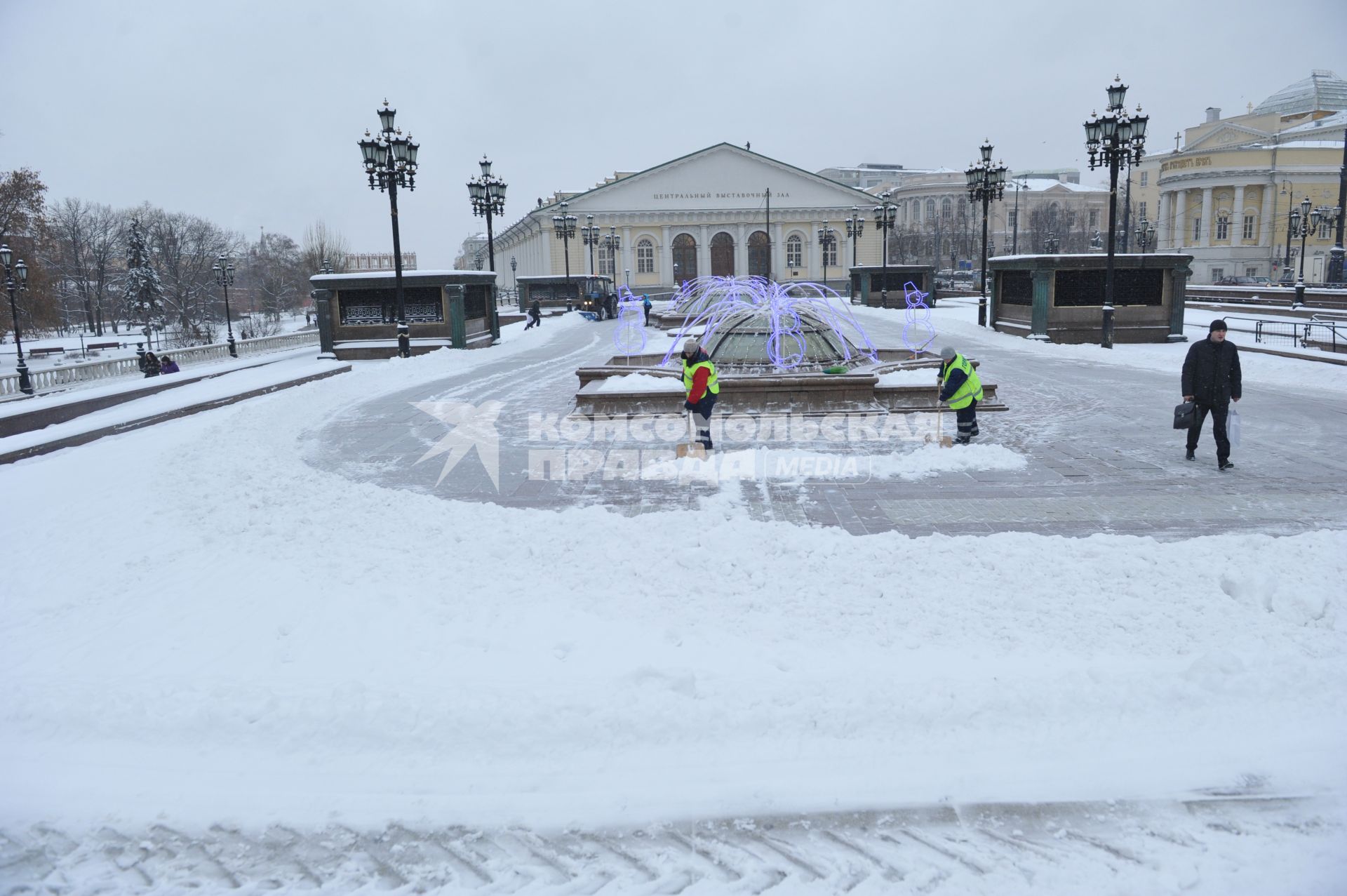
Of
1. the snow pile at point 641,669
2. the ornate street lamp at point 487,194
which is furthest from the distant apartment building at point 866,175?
the snow pile at point 641,669

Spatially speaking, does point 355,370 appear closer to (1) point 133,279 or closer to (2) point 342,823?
(2) point 342,823

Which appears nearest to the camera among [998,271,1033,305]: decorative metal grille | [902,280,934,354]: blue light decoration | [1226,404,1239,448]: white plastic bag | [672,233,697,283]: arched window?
[1226,404,1239,448]: white plastic bag

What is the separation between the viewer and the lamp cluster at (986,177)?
110ft

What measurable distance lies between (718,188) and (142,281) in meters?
47.2

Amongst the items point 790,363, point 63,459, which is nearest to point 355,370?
point 63,459

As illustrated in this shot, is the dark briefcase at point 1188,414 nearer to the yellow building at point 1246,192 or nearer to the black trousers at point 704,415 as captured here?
the black trousers at point 704,415

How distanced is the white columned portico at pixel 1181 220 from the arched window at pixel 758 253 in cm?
3686

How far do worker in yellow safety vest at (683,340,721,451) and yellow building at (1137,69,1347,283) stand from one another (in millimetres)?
78597

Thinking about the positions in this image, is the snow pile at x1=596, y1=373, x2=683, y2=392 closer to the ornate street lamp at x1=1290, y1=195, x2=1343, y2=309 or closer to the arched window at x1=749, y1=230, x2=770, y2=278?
the ornate street lamp at x1=1290, y1=195, x2=1343, y2=309

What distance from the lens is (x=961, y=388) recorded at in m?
11.3

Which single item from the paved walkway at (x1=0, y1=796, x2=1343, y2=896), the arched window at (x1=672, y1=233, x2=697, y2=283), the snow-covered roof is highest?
the snow-covered roof

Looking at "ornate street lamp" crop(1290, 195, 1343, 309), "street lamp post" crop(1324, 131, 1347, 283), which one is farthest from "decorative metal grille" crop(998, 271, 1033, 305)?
"ornate street lamp" crop(1290, 195, 1343, 309)

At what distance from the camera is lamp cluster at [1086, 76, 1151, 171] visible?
23.7 meters

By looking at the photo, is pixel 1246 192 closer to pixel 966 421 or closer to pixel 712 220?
pixel 712 220
